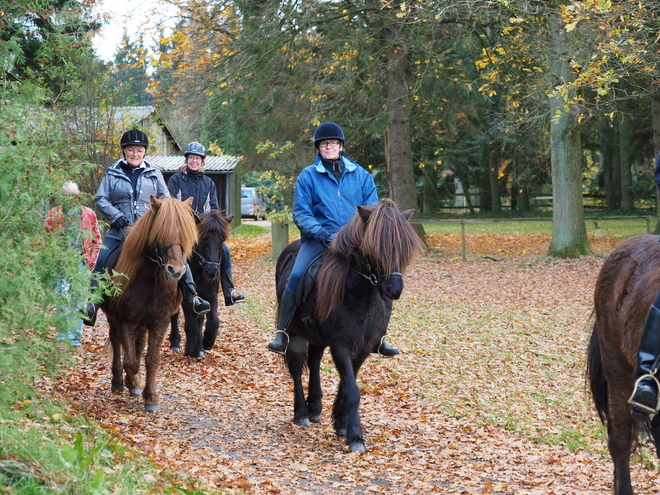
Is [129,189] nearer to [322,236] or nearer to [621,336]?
[322,236]

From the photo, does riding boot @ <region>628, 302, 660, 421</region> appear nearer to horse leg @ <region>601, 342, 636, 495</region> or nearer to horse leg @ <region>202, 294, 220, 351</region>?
horse leg @ <region>601, 342, 636, 495</region>

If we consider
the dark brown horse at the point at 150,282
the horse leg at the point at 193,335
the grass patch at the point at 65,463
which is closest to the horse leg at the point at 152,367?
the dark brown horse at the point at 150,282

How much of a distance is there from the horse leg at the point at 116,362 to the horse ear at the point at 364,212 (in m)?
3.19

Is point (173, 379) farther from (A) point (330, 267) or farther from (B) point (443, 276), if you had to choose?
(B) point (443, 276)

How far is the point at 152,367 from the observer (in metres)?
7.58

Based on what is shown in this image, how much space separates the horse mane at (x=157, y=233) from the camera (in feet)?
23.9

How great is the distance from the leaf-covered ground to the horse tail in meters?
0.62

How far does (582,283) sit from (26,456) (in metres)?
15.5

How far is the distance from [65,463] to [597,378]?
12.5ft

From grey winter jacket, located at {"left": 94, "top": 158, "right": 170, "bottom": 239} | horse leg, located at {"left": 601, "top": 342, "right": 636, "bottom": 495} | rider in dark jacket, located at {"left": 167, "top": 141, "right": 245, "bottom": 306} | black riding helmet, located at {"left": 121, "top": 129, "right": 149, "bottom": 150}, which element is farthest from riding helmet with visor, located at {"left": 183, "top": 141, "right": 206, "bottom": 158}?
horse leg, located at {"left": 601, "top": 342, "right": 636, "bottom": 495}

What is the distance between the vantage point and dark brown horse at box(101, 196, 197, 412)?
24.1 feet

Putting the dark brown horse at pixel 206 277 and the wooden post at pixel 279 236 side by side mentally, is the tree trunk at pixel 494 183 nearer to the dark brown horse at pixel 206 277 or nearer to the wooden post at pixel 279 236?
the wooden post at pixel 279 236

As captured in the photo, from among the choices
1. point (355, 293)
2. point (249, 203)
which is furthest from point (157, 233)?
point (249, 203)

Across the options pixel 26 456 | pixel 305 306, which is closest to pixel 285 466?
pixel 305 306
